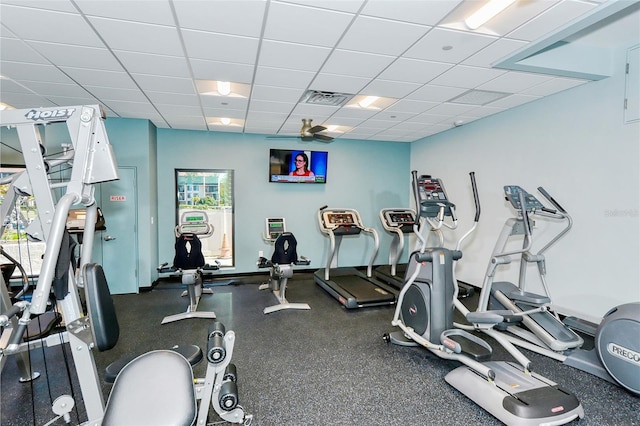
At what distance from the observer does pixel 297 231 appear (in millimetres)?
6547

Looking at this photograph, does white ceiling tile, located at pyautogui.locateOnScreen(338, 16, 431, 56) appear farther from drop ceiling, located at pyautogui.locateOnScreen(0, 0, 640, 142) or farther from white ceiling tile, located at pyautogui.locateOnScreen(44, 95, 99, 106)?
white ceiling tile, located at pyautogui.locateOnScreen(44, 95, 99, 106)

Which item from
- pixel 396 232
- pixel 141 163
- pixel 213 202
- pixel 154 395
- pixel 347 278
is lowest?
pixel 347 278

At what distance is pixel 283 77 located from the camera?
136 inches

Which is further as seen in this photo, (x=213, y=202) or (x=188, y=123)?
(x=213, y=202)

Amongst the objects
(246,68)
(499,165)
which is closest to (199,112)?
(246,68)

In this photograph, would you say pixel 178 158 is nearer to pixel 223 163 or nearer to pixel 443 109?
pixel 223 163

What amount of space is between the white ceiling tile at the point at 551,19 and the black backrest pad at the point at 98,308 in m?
3.43

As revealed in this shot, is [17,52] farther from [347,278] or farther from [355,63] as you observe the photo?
[347,278]

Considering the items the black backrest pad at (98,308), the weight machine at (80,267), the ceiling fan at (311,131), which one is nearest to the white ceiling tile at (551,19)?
the ceiling fan at (311,131)

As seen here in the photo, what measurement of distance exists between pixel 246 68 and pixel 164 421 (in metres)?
3.01

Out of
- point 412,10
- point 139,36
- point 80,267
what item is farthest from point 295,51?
point 80,267

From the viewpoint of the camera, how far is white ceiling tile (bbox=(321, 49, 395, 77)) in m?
2.95

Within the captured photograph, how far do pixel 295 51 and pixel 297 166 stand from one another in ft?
11.7

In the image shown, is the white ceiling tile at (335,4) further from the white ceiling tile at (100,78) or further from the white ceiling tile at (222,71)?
the white ceiling tile at (100,78)
